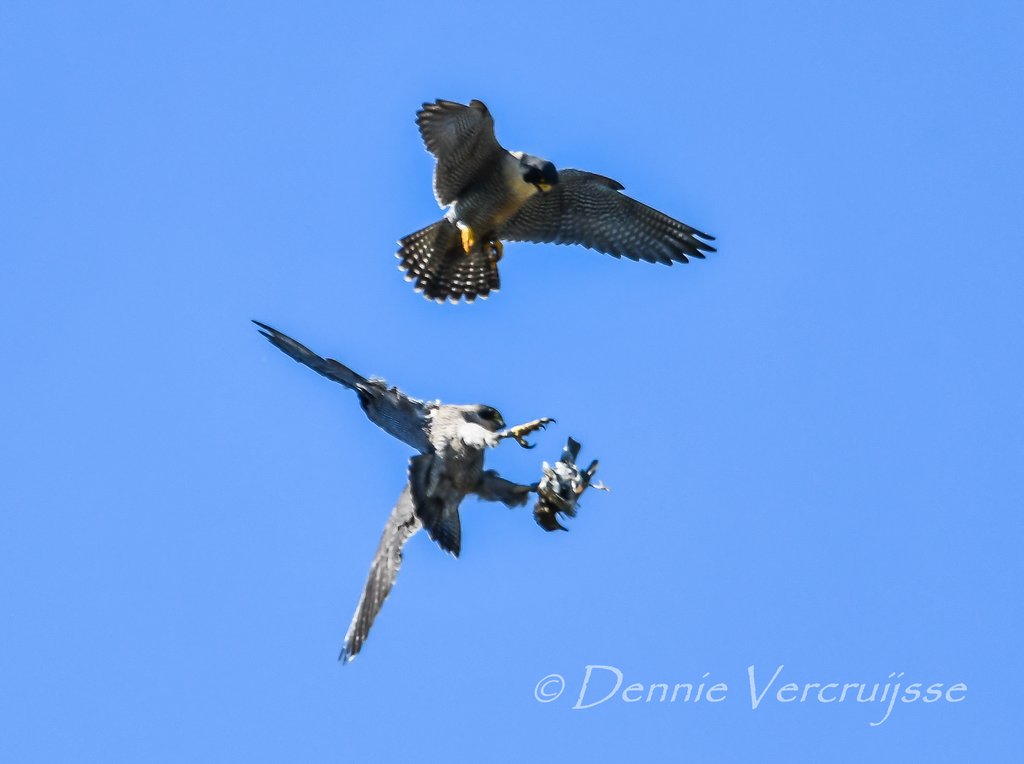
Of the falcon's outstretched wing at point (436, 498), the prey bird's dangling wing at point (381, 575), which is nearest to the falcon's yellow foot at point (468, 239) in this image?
the prey bird's dangling wing at point (381, 575)

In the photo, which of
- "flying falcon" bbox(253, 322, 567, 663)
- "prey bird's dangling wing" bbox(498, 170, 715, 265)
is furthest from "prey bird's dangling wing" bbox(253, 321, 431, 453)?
"prey bird's dangling wing" bbox(498, 170, 715, 265)

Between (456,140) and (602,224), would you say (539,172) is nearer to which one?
(456,140)

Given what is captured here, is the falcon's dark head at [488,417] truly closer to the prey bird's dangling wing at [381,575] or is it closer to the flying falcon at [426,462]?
the flying falcon at [426,462]

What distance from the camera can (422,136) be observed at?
1064 cm

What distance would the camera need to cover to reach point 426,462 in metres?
8.02

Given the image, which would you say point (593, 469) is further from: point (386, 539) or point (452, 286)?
point (452, 286)

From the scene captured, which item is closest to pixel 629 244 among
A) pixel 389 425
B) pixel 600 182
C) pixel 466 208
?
pixel 600 182

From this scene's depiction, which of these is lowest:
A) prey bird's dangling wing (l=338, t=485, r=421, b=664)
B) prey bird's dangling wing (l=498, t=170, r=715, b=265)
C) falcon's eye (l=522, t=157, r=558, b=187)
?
prey bird's dangling wing (l=338, t=485, r=421, b=664)

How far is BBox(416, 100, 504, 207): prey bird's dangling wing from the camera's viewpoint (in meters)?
10.3

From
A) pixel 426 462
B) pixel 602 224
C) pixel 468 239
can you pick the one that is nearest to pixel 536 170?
pixel 468 239

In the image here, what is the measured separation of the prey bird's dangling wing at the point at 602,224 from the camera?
11.4m

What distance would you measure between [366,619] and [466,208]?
3917 mm

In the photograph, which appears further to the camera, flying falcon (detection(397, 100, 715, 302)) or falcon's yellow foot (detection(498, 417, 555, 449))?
flying falcon (detection(397, 100, 715, 302))

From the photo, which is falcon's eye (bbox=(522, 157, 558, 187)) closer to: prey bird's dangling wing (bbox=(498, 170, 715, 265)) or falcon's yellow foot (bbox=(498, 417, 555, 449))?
prey bird's dangling wing (bbox=(498, 170, 715, 265))
